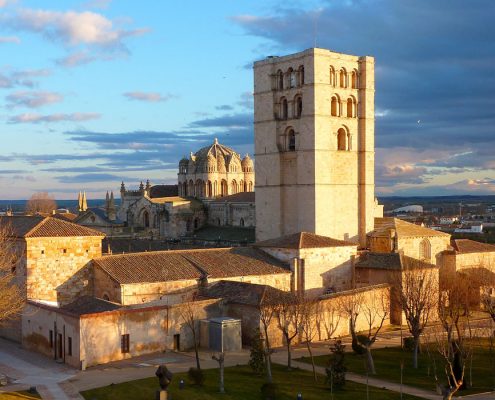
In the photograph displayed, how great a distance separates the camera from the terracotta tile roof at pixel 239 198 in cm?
6919

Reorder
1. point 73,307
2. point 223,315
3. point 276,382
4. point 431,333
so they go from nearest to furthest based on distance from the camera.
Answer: point 276,382, point 73,307, point 223,315, point 431,333

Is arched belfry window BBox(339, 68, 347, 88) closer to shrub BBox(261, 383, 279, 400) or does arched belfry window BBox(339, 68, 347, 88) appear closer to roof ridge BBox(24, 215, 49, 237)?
roof ridge BBox(24, 215, 49, 237)

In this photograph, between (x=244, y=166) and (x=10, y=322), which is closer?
→ (x=10, y=322)

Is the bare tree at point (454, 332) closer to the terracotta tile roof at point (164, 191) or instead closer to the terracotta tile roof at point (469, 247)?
the terracotta tile roof at point (469, 247)

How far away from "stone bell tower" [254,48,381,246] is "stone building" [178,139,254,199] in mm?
25412

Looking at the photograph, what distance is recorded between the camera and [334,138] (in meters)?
50.1

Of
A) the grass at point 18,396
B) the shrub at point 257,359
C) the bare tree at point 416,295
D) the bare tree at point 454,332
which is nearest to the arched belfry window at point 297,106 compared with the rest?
the bare tree at point 416,295

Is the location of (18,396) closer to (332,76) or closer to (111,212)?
(332,76)

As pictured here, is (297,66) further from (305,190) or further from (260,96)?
(305,190)

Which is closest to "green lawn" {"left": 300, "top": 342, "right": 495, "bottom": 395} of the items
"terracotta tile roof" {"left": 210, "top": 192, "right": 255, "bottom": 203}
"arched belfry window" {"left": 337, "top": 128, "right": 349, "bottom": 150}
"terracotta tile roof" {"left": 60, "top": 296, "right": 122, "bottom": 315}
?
"terracotta tile roof" {"left": 60, "top": 296, "right": 122, "bottom": 315}

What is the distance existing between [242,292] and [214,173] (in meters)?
42.9

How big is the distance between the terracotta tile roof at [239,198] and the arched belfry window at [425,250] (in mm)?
21381


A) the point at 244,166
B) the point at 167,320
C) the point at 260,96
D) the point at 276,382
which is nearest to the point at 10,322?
the point at 167,320

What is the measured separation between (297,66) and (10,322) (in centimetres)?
2667
